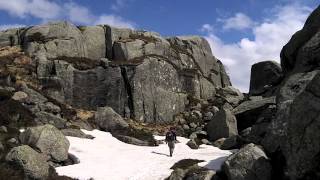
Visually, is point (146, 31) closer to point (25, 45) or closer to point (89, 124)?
point (25, 45)

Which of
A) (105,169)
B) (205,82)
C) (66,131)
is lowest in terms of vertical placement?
(105,169)

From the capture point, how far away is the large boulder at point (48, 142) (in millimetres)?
33375

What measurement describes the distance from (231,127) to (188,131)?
41.0 feet

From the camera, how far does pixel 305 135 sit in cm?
2108

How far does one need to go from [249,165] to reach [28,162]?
13.1 m

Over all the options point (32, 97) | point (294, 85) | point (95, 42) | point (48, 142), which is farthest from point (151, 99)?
point (294, 85)

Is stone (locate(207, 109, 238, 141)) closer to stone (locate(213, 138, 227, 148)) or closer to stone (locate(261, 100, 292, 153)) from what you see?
stone (locate(213, 138, 227, 148))

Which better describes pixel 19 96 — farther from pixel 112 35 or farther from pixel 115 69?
pixel 112 35

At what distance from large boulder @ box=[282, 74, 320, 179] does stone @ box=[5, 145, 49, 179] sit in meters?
14.8

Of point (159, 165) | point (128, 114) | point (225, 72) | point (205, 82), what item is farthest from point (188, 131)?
point (225, 72)

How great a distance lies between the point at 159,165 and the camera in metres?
34.0

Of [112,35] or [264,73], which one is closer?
[264,73]

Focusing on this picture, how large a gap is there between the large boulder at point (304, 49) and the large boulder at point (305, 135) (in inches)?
267

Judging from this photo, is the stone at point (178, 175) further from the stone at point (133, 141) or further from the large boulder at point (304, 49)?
the stone at point (133, 141)
